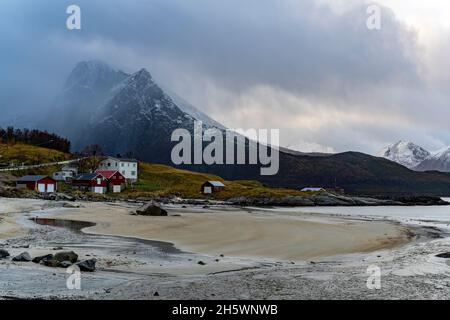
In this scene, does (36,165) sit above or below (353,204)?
above

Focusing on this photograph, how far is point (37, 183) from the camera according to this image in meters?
114

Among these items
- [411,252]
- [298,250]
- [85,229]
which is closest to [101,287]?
[298,250]

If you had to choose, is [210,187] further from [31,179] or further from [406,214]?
[406,214]

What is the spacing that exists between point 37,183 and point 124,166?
37.7m

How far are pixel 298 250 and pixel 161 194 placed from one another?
96731 mm

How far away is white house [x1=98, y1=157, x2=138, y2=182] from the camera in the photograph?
147 metres

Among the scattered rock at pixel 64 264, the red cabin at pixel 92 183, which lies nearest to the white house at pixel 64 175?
the red cabin at pixel 92 183

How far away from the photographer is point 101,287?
53.2ft

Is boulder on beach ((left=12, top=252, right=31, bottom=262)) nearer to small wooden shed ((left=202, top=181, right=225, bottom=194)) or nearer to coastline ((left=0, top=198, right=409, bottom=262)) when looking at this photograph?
coastline ((left=0, top=198, right=409, bottom=262))

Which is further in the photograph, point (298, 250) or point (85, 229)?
point (85, 229)

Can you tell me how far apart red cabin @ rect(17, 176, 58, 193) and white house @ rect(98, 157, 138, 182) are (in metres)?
30.2

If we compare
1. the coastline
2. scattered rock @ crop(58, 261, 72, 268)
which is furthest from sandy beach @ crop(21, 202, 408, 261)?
scattered rock @ crop(58, 261, 72, 268)
